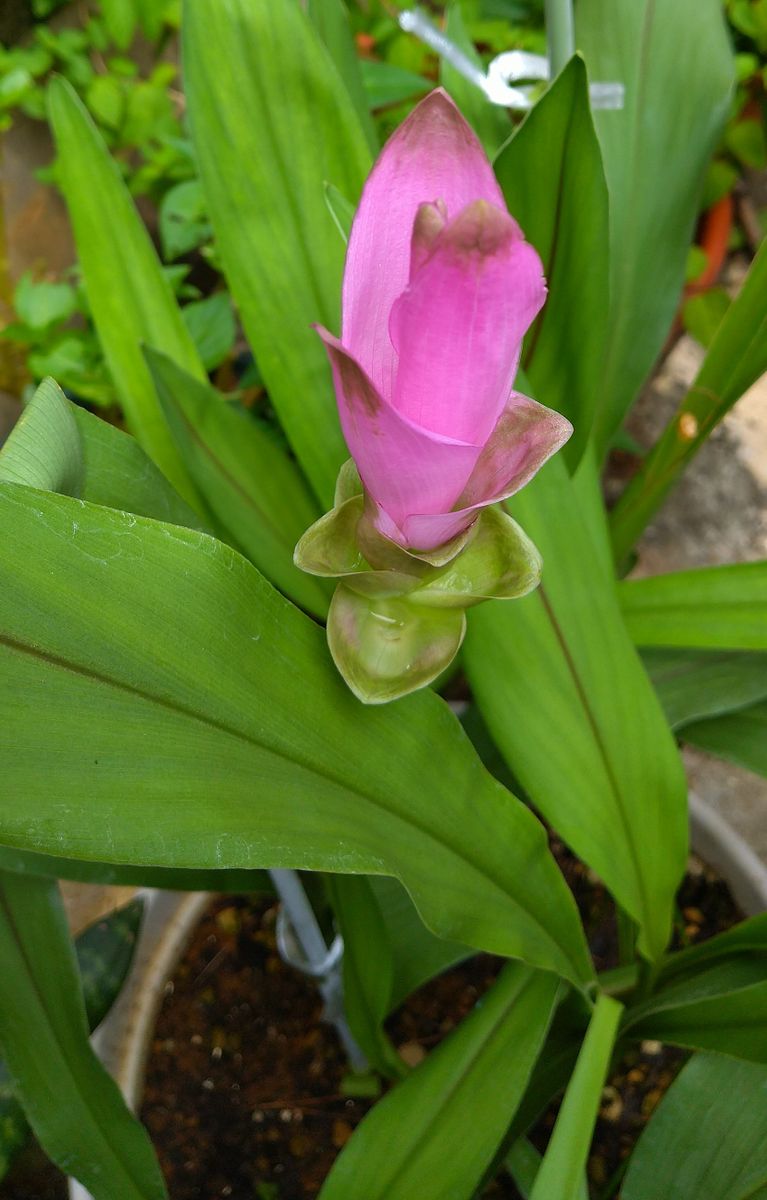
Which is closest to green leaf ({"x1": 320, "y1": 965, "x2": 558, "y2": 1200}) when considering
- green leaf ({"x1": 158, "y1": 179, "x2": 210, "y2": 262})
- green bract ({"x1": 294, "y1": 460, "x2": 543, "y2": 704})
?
green bract ({"x1": 294, "y1": 460, "x2": 543, "y2": 704})

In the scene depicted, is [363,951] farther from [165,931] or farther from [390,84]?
[390,84]

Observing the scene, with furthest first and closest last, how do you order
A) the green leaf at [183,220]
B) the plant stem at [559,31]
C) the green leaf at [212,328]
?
the green leaf at [183,220] → the green leaf at [212,328] → the plant stem at [559,31]

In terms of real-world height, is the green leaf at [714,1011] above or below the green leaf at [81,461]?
below

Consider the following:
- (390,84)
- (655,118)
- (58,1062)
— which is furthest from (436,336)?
(390,84)

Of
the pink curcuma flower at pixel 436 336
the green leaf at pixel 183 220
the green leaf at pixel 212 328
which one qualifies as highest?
the pink curcuma flower at pixel 436 336

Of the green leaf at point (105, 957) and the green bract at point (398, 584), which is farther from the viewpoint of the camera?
the green leaf at point (105, 957)

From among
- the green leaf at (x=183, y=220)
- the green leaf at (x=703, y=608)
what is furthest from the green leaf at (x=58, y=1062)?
the green leaf at (x=183, y=220)

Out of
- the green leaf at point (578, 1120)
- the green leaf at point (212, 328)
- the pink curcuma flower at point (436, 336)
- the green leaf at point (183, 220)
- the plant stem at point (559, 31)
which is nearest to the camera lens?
the pink curcuma flower at point (436, 336)

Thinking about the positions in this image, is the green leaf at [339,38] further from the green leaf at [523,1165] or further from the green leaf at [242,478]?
the green leaf at [523,1165]
